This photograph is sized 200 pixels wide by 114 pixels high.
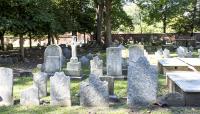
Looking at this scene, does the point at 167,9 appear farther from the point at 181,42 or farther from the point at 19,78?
the point at 19,78

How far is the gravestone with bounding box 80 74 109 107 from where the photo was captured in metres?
10.3

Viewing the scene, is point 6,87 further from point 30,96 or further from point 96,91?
point 96,91

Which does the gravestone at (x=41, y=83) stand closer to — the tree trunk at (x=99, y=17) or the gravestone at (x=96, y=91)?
the gravestone at (x=96, y=91)

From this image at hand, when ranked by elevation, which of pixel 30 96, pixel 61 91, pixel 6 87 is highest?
pixel 6 87

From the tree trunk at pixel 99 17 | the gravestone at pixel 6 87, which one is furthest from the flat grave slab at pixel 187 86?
the tree trunk at pixel 99 17

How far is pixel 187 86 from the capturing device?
34.4 ft

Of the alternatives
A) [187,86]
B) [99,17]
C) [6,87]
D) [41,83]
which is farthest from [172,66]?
[99,17]

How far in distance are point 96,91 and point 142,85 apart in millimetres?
1233

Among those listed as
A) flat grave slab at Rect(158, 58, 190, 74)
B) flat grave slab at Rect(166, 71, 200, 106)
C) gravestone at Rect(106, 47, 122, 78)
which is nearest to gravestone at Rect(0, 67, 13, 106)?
flat grave slab at Rect(166, 71, 200, 106)

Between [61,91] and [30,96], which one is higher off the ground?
[61,91]

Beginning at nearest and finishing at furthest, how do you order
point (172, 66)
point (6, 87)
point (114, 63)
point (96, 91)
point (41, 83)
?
1. point (96, 91)
2. point (6, 87)
3. point (41, 83)
4. point (114, 63)
5. point (172, 66)

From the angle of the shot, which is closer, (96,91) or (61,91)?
(96,91)

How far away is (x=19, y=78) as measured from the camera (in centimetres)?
1620

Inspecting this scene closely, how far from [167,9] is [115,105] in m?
41.1
